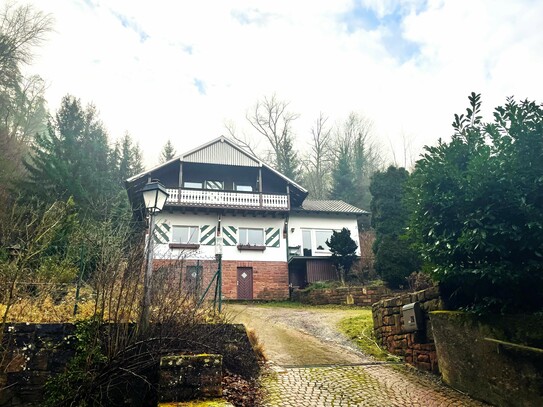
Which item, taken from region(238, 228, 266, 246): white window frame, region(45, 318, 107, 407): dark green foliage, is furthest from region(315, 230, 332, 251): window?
region(45, 318, 107, 407): dark green foliage

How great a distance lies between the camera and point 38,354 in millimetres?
5309

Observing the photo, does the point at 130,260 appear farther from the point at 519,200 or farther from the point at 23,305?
the point at 519,200

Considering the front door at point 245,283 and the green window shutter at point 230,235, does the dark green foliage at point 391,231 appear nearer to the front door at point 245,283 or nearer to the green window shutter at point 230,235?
the front door at point 245,283

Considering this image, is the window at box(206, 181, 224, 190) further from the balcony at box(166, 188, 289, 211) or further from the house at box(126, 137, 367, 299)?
the balcony at box(166, 188, 289, 211)

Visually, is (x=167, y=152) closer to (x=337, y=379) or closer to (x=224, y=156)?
(x=224, y=156)

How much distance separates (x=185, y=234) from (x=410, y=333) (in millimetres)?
14353

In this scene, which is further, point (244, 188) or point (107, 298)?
point (244, 188)

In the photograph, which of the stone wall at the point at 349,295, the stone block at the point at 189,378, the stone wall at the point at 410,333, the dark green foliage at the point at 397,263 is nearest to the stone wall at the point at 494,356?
the stone wall at the point at 410,333

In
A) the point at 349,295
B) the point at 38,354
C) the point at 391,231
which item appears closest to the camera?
the point at 38,354

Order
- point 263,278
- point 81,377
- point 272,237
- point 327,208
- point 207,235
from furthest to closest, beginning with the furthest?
point 327,208 → point 272,237 → point 207,235 → point 263,278 → point 81,377

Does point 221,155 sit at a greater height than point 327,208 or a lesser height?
greater

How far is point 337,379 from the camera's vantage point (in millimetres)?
5781

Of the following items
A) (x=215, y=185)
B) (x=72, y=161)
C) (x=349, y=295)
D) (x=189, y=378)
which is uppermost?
(x=72, y=161)

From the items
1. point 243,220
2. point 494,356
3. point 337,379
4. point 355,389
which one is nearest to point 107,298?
point 337,379
